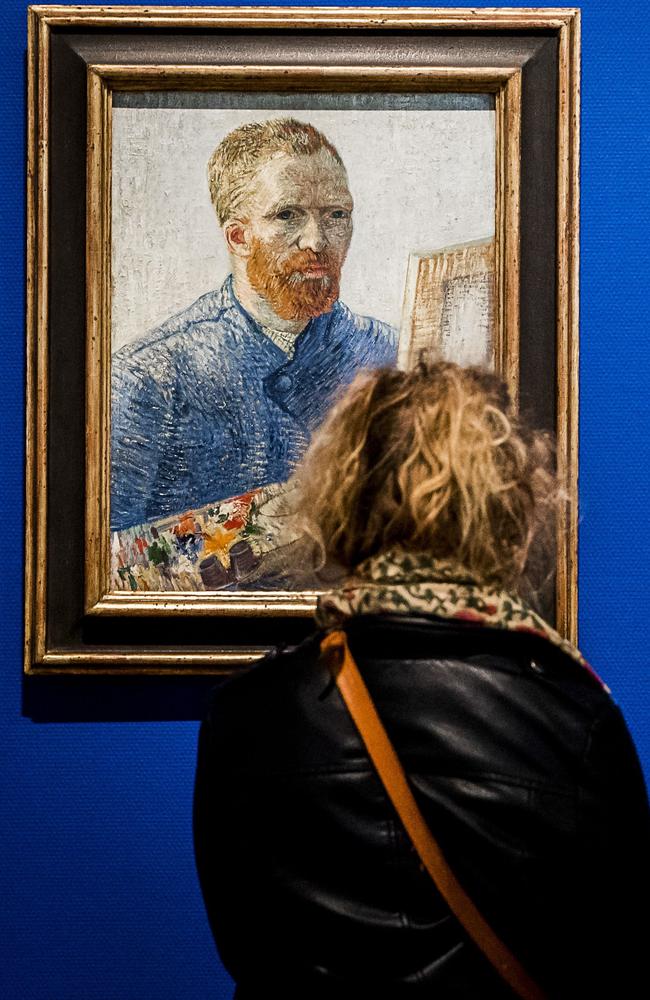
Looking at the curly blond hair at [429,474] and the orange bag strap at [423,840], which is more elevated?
the curly blond hair at [429,474]

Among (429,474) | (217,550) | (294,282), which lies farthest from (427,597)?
(294,282)

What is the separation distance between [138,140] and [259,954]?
1.23 meters

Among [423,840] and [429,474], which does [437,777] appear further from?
[429,474]

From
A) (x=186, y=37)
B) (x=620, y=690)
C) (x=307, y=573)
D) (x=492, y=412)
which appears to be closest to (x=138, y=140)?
(x=186, y=37)

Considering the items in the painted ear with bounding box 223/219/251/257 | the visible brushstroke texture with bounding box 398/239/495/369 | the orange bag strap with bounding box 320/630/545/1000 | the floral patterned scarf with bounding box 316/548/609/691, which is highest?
the painted ear with bounding box 223/219/251/257

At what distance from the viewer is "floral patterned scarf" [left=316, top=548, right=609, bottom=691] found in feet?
3.15

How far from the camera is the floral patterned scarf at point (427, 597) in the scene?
3.15ft

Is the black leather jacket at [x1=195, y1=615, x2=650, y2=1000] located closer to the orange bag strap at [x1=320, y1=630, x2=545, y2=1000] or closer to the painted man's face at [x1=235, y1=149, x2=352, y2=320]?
the orange bag strap at [x1=320, y1=630, x2=545, y2=1000]

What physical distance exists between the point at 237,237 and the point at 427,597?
902 millimetres

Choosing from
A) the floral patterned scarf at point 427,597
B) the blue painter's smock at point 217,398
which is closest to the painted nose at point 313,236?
the blue painter's smock at point 217,398

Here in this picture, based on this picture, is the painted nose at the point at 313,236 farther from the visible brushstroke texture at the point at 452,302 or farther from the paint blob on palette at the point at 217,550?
the paint blob on palette at the point at 217,550

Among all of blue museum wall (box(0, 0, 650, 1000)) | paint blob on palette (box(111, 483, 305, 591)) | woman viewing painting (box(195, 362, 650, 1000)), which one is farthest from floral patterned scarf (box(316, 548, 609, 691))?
blue museum wall (box(0, 0, 650, 1000))

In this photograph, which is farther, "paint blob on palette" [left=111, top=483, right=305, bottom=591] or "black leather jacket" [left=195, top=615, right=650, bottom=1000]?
"paint blob on palette" [left=111, top=483, right=305, bottom=591]

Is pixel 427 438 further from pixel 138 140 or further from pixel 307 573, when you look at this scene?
pixel 138 140
